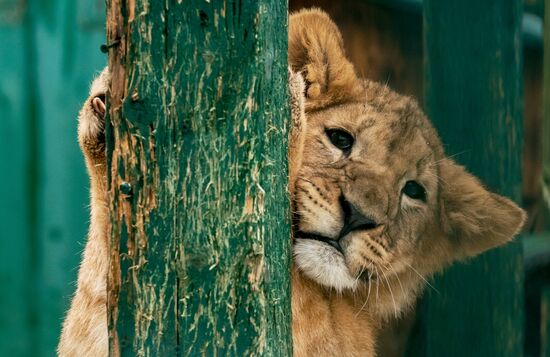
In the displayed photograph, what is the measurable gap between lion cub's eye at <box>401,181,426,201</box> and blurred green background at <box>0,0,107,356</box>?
5.46ft

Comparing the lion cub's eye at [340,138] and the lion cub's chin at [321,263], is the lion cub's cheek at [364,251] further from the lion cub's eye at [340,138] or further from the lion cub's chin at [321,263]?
the lion cub's eye at [340,138]

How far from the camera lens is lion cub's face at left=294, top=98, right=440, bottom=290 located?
8.18ft

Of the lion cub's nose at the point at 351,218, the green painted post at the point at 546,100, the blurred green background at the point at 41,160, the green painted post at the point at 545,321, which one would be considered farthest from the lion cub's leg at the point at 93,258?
the green painted post at the point at 545,321

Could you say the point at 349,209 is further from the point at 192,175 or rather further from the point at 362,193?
the point at 192,175

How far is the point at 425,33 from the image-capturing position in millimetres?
3334

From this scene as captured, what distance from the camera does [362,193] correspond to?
102 inches

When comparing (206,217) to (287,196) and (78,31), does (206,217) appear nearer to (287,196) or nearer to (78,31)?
(287,196)

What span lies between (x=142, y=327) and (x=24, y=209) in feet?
7.84

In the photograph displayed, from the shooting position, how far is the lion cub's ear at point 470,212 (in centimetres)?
303

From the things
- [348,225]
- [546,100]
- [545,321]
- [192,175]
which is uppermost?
[546,100]

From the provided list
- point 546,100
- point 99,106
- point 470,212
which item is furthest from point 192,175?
point 546,100

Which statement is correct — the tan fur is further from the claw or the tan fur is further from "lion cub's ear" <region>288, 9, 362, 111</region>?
the claw

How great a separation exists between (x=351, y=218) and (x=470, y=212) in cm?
76

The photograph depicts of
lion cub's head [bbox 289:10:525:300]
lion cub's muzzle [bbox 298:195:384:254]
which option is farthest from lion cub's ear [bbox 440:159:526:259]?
lion cub's muzzle [bbox 298:195:384:254]
